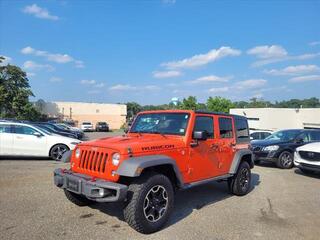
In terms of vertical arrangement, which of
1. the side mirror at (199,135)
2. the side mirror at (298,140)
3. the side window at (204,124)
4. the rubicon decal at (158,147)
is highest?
the side window at (204,124)

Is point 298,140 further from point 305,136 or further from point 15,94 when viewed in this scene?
point 15,94

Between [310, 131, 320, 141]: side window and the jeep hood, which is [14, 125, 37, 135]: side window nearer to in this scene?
the jeep hood

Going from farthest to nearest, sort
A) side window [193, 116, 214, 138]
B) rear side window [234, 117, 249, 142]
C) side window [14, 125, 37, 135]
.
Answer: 1. side window [14, 125, 37, 135]
2. rear side window [234, 117, 249, 142]
3. side window [193, 116, 214, 138]

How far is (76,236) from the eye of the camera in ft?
15.6

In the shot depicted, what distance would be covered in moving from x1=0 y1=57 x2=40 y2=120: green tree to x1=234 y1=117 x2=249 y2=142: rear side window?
156 feet

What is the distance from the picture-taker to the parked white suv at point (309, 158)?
10.1 m

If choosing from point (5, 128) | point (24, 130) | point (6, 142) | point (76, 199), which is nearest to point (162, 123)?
point (76, 199)

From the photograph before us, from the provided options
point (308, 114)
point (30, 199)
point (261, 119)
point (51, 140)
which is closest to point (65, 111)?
point (261, 119)

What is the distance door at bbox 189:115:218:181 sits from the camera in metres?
6.13

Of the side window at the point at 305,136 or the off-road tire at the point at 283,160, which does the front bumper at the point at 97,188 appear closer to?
the off-road tire at the point at 283,160

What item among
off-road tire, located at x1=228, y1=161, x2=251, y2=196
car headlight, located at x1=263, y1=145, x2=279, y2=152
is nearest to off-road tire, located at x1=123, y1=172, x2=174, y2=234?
off-road tire, located at x1=228, y1=161, x2=251, y2=196

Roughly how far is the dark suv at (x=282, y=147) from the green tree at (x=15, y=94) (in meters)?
45.4

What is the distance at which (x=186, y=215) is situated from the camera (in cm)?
595

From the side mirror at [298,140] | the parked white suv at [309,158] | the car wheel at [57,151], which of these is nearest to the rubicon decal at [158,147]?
the parked white suv at [309,158]
